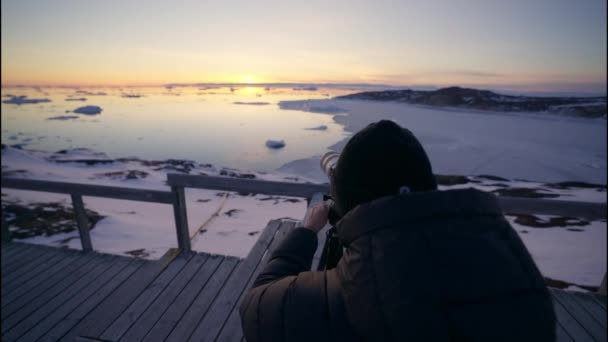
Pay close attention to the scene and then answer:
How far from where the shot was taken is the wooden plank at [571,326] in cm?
188

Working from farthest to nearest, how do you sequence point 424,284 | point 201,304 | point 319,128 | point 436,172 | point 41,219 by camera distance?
point 319,128 < point 436,172 < point 41,219 < point 201,304 < point 424,284

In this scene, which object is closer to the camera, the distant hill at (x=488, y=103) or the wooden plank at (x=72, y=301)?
the wooden plank at (x=72, y=301)

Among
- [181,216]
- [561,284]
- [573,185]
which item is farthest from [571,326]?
[573,185]

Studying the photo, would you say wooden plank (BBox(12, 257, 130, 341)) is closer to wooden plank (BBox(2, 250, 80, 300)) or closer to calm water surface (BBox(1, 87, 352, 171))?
wooden plank (BBox(2, 250, 80, 300))

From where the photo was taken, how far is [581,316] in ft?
Answer: 6.82

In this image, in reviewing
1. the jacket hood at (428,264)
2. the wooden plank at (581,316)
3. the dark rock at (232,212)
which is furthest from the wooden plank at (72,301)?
the dark rock at (232,212)

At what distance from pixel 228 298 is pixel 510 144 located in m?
14.6

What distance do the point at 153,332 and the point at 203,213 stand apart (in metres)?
6.64

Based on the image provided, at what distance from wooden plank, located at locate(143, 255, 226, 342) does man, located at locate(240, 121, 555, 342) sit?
3.92 feet

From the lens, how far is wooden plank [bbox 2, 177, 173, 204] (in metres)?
2.70

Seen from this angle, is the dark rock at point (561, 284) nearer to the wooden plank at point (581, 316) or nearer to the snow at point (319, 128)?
the wooden plank at point (581, 316)

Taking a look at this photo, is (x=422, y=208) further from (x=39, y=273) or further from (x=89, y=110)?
(x=89, y=110)

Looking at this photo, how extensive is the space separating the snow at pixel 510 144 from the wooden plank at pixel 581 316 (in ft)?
16.5

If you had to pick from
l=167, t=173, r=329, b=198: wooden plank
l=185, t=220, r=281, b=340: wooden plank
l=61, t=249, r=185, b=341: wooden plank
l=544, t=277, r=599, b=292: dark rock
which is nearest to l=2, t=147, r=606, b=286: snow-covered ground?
l=544, t=277, r=599, b=292: dark rock
